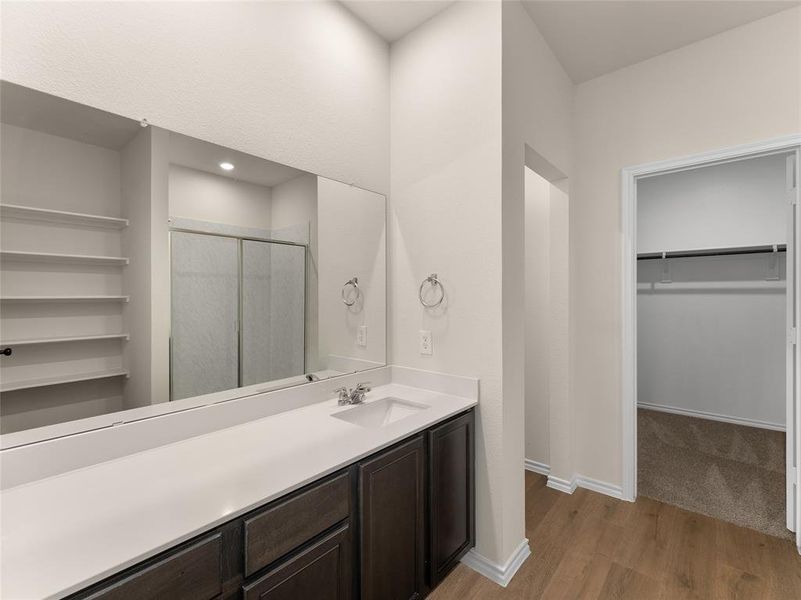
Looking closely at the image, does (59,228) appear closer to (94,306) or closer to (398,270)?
(94,306)

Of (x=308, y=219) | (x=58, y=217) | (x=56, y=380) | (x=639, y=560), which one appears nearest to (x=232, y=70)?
(x=308, y=219)

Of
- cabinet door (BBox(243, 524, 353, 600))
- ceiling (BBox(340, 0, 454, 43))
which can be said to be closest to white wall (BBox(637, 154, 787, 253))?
ceiling (BBox(340, 0, 454, 43))

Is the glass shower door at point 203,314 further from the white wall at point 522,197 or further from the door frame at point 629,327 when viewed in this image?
the door frame at point 629,327

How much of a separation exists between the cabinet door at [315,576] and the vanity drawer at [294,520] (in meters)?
0.04

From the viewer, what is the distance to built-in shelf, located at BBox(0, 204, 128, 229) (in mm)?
1099

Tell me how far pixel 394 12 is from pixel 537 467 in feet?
10.2

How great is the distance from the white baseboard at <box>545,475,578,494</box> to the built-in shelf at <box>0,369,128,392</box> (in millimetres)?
2618

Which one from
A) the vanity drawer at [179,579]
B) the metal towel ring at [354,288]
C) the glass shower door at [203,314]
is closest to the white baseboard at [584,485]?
the metal towel ring at [354,288]

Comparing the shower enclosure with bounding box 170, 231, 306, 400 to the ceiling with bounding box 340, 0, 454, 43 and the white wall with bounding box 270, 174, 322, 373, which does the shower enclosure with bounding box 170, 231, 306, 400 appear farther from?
the ceiling with bounding box 340, 0, 454, 43

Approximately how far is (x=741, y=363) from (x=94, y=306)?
5.00 meters

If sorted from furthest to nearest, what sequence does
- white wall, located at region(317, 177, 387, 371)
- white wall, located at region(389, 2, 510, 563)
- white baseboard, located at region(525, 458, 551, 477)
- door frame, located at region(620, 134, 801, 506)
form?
white baseboard, located at region(525, 458, 551, 477)
door frame, located at region(620, 134, 801, 506)
white wall, located at region(317, 177, 387, 371)
white wall, located at region(389, 2, 510, 563)

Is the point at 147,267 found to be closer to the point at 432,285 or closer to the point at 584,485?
the point at 432,285

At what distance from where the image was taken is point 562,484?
8.68 feet

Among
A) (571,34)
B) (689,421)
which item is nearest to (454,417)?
(571,34)
